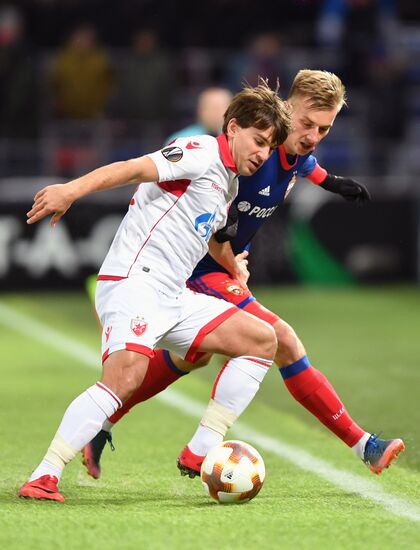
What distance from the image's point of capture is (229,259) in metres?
6.07

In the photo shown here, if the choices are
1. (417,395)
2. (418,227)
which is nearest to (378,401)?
(417,395)

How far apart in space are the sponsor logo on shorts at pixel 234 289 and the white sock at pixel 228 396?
0.61 metres

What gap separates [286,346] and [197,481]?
0.77 meters

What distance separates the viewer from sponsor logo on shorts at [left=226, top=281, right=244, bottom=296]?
608 cm

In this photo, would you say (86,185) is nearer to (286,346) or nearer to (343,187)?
(286,346)

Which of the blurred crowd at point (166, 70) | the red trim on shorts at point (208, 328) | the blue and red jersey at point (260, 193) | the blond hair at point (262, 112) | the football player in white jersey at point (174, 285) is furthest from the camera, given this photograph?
the blurred crowd at point (166, 70)

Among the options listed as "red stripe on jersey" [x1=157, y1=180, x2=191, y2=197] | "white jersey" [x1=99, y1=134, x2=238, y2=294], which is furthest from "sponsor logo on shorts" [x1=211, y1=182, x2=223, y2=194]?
"red stripe on jersey" [x1=157, y1=180, x2=191, y2=197]

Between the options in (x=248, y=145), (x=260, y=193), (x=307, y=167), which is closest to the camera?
(x=248, y=145)

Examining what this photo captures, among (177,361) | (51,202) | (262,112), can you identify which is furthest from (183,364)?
(51,202)

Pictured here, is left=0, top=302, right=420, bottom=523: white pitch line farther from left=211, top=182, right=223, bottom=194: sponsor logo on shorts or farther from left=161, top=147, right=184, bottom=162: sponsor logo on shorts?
left=161, top=147, right=184, bottom=162: sponsor logo on shorts

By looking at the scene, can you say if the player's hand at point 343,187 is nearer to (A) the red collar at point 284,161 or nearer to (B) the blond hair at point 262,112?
(A) the red collar at point 284,161

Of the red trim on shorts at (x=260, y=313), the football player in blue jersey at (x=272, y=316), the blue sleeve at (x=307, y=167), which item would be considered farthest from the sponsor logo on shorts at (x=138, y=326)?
the blue sleeve at (x=307, y=167)

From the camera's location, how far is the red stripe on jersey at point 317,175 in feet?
21.3

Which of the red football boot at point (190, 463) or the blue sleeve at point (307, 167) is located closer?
the red football boot at point (190, 463)
